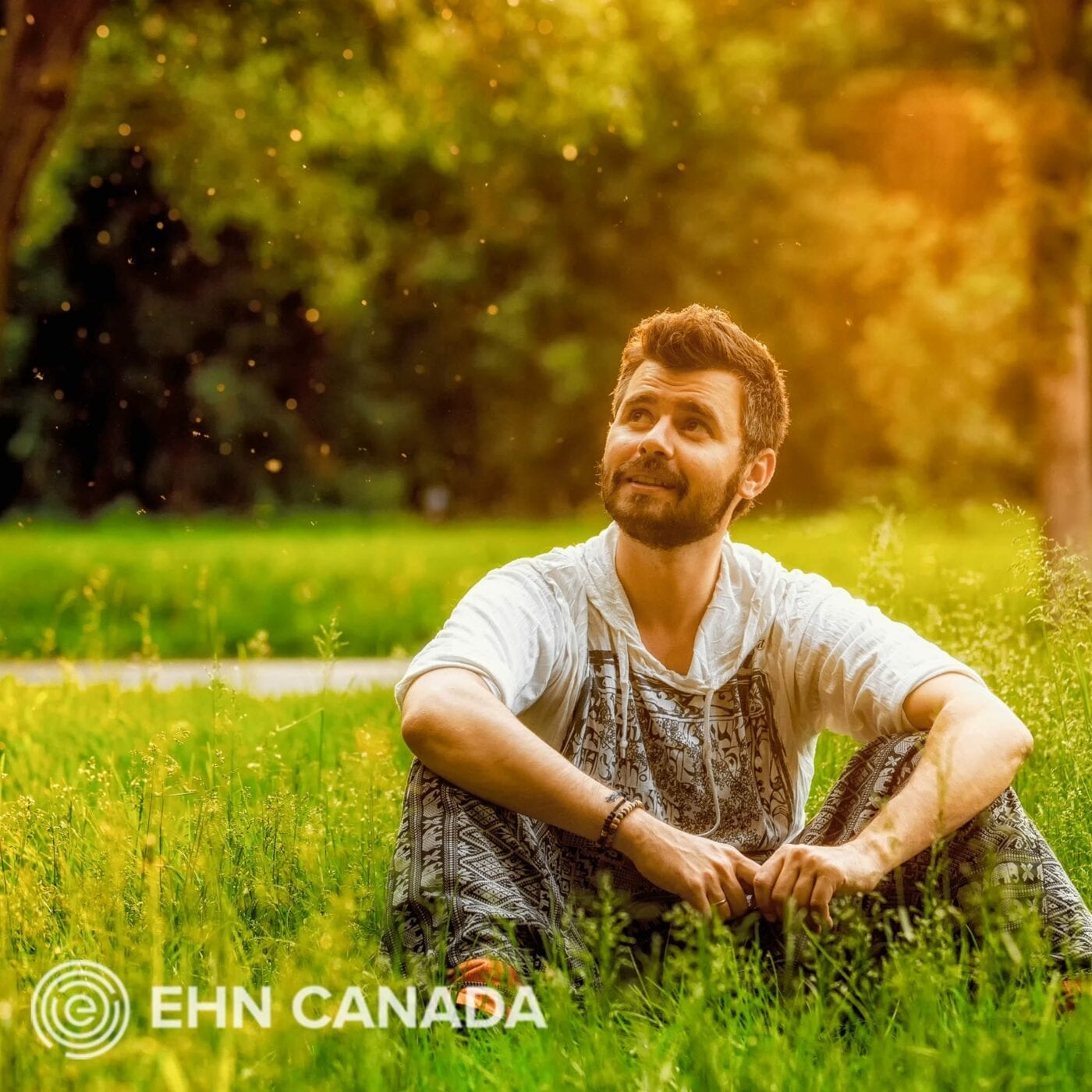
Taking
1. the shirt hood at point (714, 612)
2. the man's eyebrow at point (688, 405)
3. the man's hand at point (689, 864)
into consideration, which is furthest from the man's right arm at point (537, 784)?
the man's eyebrow at point (688, 405)

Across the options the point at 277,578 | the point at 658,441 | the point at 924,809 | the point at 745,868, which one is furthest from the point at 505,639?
the point at 277,578

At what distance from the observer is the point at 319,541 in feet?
50.0


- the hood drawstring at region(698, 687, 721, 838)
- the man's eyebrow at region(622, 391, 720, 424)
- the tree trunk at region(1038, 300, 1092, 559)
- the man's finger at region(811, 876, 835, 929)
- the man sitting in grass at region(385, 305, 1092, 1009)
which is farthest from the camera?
the tree trunk at region(1038, 300, 1092, 559)

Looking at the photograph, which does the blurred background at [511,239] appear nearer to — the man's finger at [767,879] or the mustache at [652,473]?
the mustache at [652,473]

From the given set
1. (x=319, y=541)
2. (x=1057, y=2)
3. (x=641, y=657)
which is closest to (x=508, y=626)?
(x=641, y=657)

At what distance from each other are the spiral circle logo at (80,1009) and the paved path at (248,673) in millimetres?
3068

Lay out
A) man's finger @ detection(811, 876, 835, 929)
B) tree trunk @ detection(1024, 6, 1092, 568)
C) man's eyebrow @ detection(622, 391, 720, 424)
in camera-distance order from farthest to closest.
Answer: tree trunk @ detection(1024, 6, 1092, 568) < man's eyebrow @ detection(622, 391, 720, 424) < man's finger @ detection(811, 876, 835, 929)

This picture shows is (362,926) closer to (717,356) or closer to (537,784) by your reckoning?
(537,784)

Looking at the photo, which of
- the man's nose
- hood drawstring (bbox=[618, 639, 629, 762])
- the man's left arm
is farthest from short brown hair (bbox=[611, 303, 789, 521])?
the man's left arm

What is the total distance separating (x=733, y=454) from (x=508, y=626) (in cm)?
74

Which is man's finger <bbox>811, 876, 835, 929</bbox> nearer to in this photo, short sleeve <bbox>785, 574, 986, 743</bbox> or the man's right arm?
the man's right arm

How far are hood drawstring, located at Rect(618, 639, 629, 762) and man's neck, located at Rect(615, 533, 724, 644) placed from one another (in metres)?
0.11

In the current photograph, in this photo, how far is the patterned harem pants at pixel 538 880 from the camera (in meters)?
2.67

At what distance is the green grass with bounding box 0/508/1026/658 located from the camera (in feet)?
29.2
